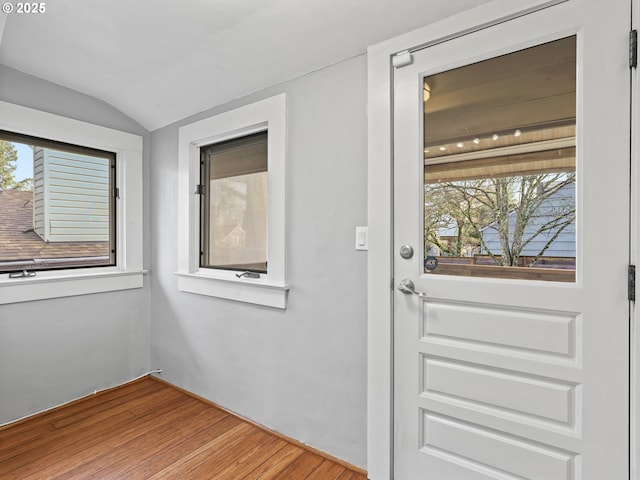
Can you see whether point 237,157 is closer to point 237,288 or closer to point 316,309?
point 237,288

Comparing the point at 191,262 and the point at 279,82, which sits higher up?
the point at 279,82

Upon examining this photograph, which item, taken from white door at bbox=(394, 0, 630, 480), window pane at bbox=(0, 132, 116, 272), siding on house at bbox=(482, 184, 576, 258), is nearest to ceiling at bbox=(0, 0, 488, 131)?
white door at bbox=(394, 0, 630, 480)

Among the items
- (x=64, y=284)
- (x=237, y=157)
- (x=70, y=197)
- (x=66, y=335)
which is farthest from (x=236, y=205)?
(x=66, y=335)

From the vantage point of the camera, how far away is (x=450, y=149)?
1.45 m

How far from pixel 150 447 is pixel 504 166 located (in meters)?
2.28

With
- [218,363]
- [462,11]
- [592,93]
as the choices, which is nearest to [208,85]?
[462,11]

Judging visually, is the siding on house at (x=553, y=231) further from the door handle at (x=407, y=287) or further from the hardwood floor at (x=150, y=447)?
the hardwood floor at (x=150, y=447)

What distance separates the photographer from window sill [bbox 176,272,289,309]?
1.98m

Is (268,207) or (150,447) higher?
(268,207)

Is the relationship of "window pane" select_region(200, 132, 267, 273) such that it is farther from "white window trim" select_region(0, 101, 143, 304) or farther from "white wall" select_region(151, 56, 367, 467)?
"white window trim" select_region(0, 101, 143, 304)

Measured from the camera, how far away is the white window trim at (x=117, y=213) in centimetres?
213

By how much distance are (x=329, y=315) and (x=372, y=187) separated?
0.70 meters

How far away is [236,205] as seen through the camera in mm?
2363

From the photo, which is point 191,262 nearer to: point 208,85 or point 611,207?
point 208,85
